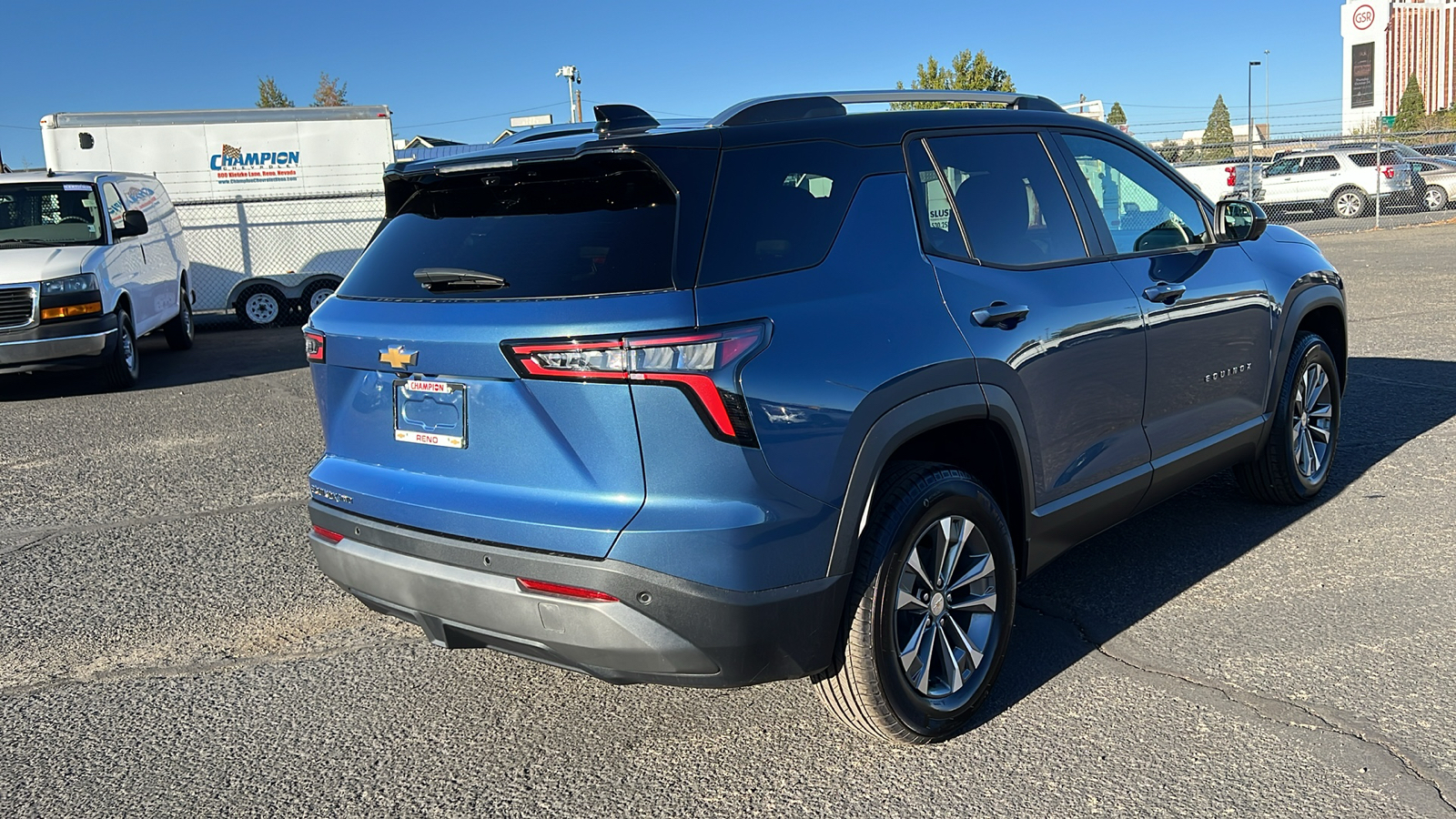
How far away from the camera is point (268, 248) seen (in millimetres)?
16656

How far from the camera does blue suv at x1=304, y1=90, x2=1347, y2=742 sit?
2.75 meters

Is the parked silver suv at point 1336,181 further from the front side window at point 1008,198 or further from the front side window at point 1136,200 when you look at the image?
the front side window at point 1008,198

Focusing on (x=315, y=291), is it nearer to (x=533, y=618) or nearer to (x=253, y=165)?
(x=253, y=165)

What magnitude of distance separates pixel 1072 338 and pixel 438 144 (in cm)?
222

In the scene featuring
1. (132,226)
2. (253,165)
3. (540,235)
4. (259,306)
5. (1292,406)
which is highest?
(253,165)

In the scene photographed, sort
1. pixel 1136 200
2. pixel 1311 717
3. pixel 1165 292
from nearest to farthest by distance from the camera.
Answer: pixel 1311 717
pixel 1165 292
pixel 1136 200

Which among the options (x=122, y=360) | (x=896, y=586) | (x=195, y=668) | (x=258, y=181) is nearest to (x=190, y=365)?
(x=122, y=360)

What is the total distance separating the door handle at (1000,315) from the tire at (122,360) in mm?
9251

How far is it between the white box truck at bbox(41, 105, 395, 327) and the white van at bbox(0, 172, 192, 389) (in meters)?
4.00

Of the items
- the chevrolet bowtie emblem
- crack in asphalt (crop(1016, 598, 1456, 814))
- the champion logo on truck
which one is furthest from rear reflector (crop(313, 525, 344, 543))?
the champion logo on truck

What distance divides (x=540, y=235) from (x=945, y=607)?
154 cm

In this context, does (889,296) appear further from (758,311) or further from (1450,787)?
(1450,787)

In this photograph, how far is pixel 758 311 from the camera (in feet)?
9.22

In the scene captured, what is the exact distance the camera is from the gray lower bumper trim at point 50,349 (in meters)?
9.60
